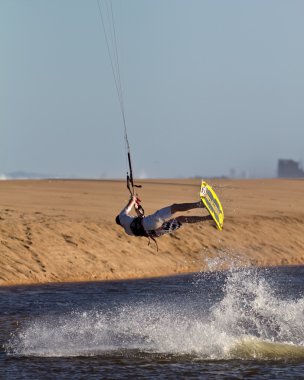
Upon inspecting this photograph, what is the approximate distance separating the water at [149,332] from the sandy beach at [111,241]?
1484 mm

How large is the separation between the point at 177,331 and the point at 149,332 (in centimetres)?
61

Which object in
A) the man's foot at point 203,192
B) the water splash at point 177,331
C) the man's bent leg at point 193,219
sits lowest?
the water splash at point 177,331

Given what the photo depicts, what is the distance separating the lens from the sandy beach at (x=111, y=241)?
2495 cm

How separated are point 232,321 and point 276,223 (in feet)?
47.0

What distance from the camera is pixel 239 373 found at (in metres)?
14.2

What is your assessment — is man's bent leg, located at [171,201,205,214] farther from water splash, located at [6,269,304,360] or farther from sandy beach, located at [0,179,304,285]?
sandy beach, located at [0,179,304,285]

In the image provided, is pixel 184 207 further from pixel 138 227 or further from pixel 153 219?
pixel 138 227

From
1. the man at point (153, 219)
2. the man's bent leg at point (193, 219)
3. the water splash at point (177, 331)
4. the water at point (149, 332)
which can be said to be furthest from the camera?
the man's bent leg at point (193, 219)

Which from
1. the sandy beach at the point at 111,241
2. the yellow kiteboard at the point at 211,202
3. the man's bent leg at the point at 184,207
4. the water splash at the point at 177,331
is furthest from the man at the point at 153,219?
the sandy beach at the point at 111,241

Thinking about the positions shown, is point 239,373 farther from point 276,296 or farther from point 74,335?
point 276,296

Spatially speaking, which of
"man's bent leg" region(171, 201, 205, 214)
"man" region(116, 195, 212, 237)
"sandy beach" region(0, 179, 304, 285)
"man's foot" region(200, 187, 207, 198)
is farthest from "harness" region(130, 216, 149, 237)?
"sandy beach" region(0, 179, 304, 285)

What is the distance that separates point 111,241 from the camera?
26953mm

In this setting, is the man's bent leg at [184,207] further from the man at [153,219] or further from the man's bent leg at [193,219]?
the man's bent leg at [193,219]

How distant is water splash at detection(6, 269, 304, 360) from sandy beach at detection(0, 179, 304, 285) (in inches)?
179
